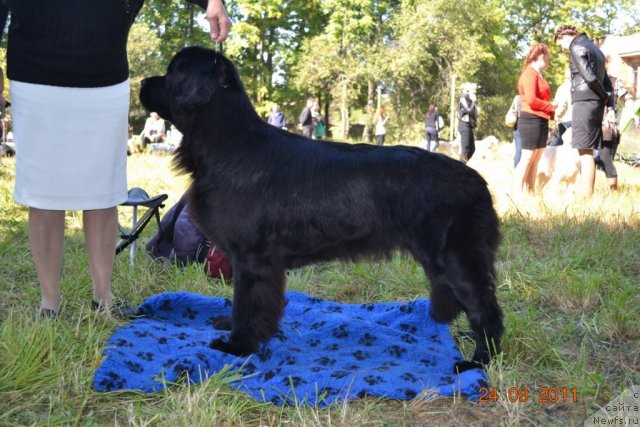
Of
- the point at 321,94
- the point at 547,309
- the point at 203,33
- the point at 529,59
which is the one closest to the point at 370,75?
the point at 321,94

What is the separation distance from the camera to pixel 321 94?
107ft

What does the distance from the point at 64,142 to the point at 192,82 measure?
749 mm

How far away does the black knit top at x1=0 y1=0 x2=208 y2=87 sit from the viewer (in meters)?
2.81

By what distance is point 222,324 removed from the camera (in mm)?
3301

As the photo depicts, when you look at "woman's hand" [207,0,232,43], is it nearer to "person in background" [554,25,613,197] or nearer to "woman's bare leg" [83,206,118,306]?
"woman's bare leg" [83,206,118,306]

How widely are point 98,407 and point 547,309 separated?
2.63 m

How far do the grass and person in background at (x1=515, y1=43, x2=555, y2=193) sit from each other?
82.0 inches

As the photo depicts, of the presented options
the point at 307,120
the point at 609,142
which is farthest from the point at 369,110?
the point at 609,142

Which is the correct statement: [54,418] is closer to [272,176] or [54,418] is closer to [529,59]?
[272,176]

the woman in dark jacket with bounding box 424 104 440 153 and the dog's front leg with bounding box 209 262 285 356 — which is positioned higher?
the woman in dark jacket with bounding box 424 104 440 153

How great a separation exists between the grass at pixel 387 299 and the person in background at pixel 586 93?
1.47 meters

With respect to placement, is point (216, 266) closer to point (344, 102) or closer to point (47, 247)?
point (47, 247)

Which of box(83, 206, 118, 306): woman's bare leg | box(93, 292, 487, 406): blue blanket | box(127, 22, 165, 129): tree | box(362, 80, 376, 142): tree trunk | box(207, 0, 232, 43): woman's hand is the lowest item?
box(93, 292, 487, 406): blue blanket

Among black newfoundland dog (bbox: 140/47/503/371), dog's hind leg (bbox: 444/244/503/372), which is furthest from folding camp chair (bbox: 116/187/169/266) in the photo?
dog's hind leg (bbox: 444/244/503/372)
